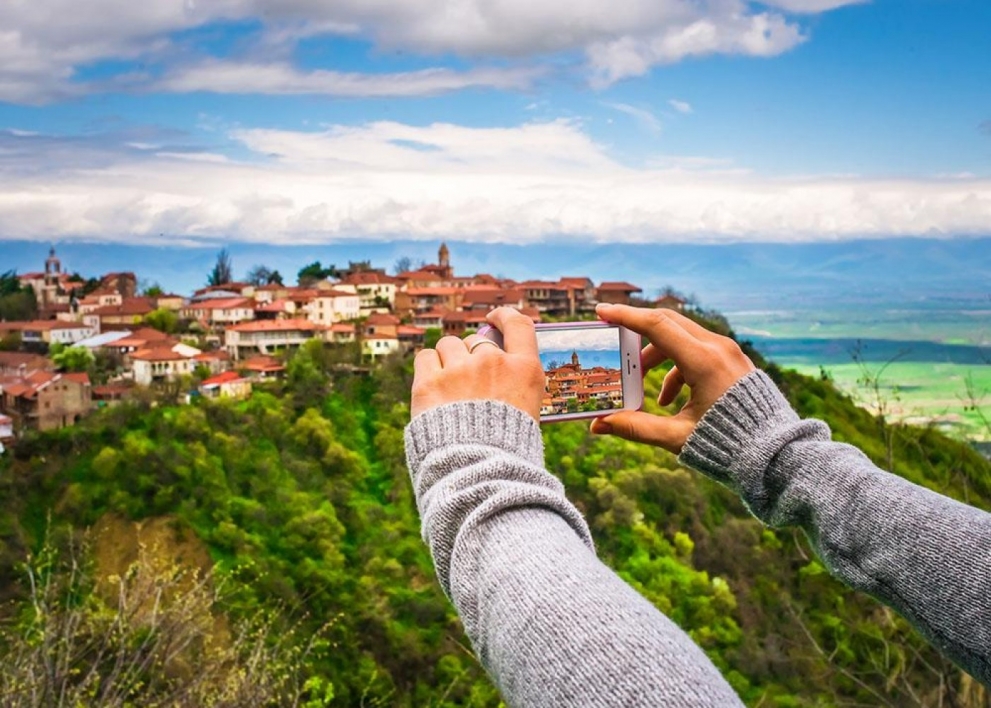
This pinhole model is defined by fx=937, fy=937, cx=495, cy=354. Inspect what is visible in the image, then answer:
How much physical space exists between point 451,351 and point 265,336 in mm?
10218

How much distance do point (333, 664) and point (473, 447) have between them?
6.99 m

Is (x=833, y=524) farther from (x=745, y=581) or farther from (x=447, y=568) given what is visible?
(x=745, y=581)

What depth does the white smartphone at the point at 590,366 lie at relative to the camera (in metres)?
0.76

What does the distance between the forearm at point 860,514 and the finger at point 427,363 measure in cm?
22

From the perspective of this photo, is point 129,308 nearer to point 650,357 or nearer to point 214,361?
point 214,361

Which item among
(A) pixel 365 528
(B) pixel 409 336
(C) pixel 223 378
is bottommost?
(A) pixel 365 528

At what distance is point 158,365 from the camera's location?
30.7ft

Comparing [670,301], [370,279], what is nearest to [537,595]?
[670,301]

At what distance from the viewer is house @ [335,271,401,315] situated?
11.9m

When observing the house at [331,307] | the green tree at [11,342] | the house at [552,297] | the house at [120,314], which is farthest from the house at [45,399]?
the house at [552,297]

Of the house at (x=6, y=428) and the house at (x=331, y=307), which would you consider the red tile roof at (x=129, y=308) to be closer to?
the house at (x=331, y=307)

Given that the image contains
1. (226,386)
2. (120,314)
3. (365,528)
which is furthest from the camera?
(120,314)

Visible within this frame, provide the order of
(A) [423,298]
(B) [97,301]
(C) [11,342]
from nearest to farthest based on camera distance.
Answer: (C) [11,342] → (B) [97,301] → (A) [423,298]

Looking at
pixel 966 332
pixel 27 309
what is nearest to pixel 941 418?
pixel 966 332
